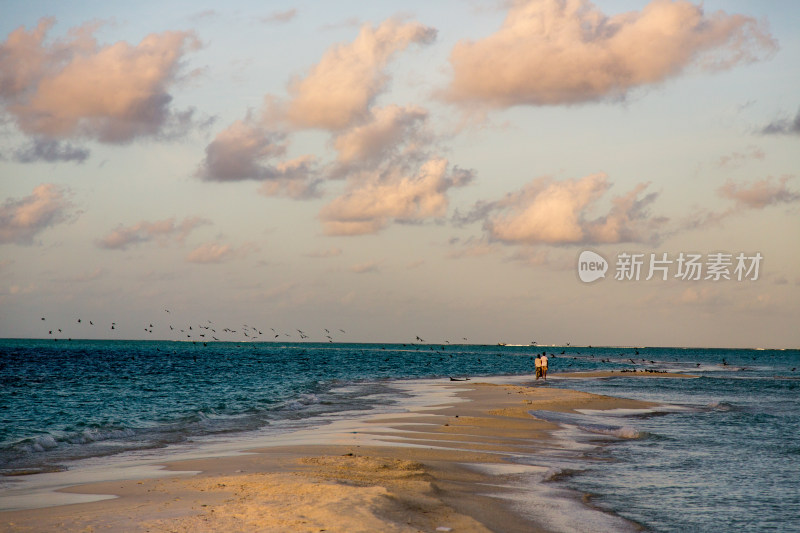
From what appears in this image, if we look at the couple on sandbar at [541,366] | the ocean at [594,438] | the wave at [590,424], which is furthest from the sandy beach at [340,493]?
the couple on sandbar at [541,366]

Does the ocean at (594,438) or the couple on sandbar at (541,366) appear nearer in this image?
the ocean at (594,438)

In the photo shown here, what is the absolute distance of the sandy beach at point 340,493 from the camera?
10234 millimetres

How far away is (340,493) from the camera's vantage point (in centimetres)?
1179

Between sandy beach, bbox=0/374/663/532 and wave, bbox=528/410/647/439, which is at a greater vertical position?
sandy beach, bbox=0/374/663/532

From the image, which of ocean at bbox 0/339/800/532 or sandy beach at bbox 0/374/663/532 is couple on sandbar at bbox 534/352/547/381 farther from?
sandy beach at bbox 0/374/663/532

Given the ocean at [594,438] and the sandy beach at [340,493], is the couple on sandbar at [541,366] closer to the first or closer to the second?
the ocean at [594,438]

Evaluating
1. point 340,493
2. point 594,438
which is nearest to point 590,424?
point 594,438

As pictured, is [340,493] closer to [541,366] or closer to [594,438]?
[594,438]

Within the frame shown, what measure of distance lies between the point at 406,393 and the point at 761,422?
21833mm

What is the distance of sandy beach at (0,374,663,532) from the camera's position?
33.6ft

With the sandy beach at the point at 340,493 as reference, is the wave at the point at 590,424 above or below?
below

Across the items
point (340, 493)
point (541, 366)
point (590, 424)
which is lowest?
point (541, 366)

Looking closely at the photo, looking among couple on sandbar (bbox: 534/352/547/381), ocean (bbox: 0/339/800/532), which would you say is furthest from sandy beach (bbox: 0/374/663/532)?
couple on sandbar (bbox: 534/352/547/381)

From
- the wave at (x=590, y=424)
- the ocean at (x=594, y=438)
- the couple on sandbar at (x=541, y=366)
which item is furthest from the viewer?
the couple on sandbar at (x=541, y=366)
